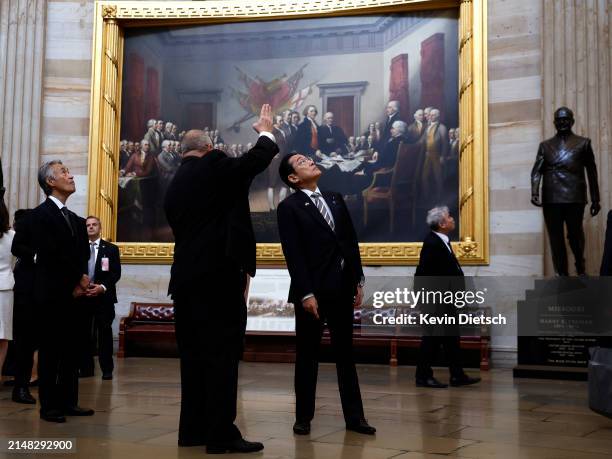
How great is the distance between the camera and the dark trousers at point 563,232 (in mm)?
8391

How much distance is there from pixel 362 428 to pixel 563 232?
486 centimetres

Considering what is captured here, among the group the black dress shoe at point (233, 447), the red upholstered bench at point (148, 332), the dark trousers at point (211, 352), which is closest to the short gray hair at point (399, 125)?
the red upholstered bench at point (148, 332)

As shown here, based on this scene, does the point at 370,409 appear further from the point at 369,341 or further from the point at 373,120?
the point at 373,120

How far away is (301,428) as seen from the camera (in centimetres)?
448

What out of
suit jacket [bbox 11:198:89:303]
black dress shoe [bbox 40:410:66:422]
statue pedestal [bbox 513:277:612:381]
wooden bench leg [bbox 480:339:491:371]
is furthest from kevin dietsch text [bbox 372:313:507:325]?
black dress shoe [bbox 40:410:66:422]

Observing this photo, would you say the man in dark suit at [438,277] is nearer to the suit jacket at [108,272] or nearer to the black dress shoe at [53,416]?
the suit jacket at [108,272]

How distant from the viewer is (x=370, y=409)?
5.62 m

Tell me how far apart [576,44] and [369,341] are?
4550mm

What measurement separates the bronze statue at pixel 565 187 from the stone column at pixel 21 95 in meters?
7.00

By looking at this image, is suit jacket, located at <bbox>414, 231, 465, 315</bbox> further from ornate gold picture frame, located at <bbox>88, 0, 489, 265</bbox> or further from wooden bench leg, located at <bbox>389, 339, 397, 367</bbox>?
ornate gold picture frame, located at <bbox>88, 0, 489, 265</bbox>

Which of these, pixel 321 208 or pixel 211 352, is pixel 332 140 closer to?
pixel 321 208

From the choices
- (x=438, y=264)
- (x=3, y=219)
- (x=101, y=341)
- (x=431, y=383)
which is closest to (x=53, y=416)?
(x=3, y=219)

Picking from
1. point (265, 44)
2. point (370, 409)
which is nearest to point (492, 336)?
point (370, 409)

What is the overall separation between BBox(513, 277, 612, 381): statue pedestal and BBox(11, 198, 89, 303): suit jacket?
16.4 feet
